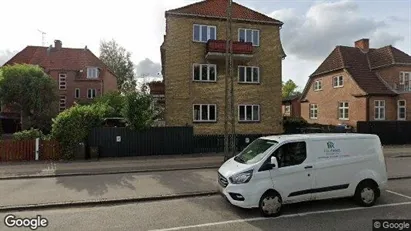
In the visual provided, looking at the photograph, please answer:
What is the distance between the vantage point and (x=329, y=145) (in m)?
7.34

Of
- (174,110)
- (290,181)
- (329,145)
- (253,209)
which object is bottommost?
(253,209)

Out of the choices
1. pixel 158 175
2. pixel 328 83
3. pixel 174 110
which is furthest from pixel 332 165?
pixel 328 83

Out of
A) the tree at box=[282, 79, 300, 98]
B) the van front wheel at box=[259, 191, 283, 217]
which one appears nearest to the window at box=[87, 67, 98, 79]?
the van front wheel at box=[259, 191, 283, 217]

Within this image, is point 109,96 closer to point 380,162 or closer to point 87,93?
point 87,93

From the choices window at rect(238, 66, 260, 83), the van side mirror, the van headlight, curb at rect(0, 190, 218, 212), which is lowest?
curb at rect(0, 190, 218, 212)

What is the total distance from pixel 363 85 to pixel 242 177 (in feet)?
76.3

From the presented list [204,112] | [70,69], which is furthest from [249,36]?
[70,69]

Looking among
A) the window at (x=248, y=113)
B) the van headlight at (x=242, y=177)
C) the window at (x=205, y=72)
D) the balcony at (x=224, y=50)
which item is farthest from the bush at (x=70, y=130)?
the window at (x=248, y=113)

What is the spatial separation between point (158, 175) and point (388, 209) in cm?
753

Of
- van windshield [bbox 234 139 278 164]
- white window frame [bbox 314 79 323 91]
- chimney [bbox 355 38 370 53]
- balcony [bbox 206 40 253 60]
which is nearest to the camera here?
van windshield [bbox 234 139 278 164]

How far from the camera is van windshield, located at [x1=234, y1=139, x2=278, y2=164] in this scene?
709 centimetres

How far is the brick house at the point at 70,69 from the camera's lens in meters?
39.2

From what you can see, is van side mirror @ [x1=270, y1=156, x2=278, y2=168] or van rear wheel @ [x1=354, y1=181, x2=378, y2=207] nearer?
van side mirror @ [x1=270, y1=156, x2=278, y2=168]

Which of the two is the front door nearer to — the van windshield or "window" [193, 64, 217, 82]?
→ the van windshield
